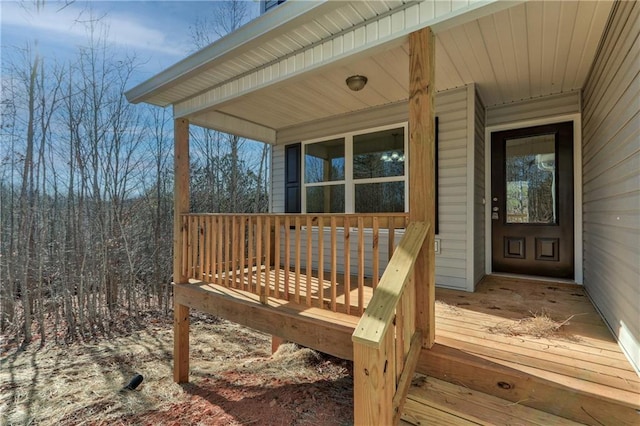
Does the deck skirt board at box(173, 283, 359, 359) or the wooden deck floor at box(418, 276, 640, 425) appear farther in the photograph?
the deck skirt board at box(173, 283, 359, 359)

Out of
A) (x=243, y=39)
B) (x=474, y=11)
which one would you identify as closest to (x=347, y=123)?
(x=243, y=39)

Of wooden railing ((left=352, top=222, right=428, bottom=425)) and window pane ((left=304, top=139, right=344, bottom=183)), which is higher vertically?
window pane ((left=304, top=139, right=344, bottom=183))

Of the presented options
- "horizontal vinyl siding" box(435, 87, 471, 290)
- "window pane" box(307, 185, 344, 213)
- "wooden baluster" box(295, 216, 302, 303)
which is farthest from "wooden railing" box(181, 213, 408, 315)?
"horizontal vinyl siding" box(435, 87, 471, 290)

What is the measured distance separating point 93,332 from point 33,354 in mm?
779

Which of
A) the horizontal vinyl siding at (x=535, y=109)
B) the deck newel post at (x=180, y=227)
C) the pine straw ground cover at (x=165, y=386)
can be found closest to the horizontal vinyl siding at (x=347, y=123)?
the horizontal vinyl siding at (x=535, y=109)

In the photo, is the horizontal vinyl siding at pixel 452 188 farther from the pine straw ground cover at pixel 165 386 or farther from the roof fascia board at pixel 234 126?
the roof fascia board at pixel 234 126

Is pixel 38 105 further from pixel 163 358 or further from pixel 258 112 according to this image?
pixel 163 358

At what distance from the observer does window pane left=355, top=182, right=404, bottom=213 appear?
163 inches

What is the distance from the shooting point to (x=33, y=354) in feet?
14.0

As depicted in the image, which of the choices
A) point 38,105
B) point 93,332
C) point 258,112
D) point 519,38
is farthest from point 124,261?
point 519,38

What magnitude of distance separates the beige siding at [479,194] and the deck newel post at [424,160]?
1.88m

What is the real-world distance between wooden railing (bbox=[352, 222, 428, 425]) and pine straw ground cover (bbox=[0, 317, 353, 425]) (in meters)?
1.58

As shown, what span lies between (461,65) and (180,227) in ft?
12.0

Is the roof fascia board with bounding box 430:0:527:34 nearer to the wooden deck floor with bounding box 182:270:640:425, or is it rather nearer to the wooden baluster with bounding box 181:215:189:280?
the wooden deck floor with bounding box 182:270:640:425
